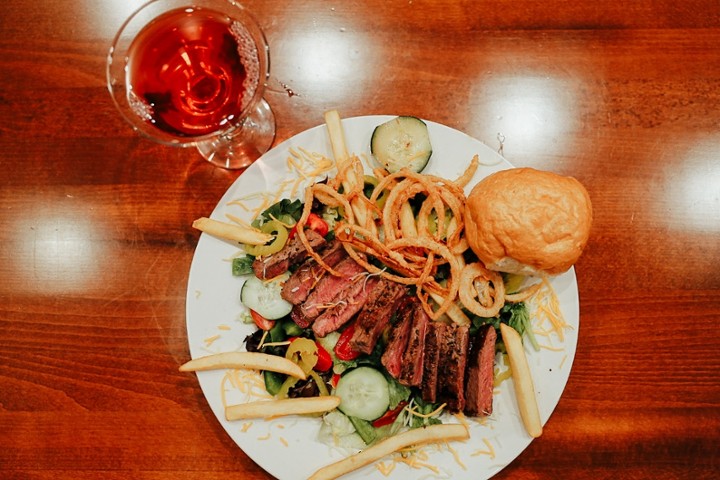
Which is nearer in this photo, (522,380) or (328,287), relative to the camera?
(522,380)

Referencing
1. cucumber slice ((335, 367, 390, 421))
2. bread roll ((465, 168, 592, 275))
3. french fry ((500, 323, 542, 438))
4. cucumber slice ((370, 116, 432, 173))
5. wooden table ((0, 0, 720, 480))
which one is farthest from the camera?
wooden table ((0, 0, 720, 480))

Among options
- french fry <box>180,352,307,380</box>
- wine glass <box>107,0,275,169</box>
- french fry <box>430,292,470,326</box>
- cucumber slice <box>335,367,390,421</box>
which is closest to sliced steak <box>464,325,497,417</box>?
french fry <box>430,292,470,326</box>

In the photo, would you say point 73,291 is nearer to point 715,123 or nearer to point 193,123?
point 193,123

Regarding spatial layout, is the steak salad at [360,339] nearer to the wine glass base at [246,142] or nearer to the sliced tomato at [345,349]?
the sliced tomato at [345,349]

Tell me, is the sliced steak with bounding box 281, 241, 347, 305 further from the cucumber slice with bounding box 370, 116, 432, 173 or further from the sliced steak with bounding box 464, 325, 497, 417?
the sliced steak with bounding box 464, 325, 497, 417

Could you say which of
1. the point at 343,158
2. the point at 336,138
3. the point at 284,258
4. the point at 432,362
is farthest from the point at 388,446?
the point at 336,138

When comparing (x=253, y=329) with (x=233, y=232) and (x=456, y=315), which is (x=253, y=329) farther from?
(x=456, y=315)
